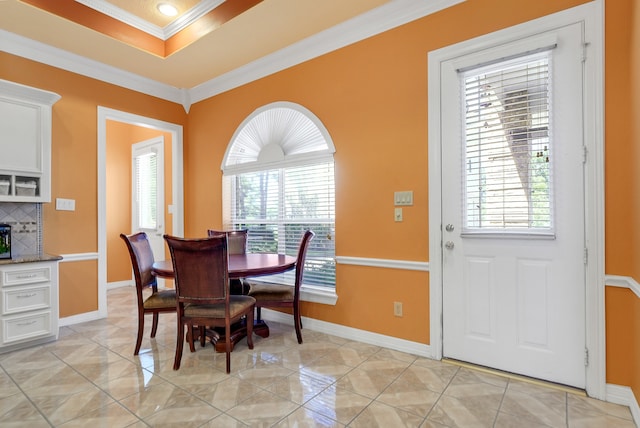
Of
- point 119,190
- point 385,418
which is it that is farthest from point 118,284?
point 385,418

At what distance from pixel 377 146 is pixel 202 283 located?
5.89 feet

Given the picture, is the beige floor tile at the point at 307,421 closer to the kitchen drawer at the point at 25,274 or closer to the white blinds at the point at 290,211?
the white blinds at the point at 290,211

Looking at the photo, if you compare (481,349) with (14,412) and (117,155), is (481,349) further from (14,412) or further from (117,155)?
(117,155)

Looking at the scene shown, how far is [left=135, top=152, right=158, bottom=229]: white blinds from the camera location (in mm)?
5047

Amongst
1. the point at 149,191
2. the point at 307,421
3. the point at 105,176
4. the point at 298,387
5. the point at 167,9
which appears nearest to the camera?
the point at 307,421

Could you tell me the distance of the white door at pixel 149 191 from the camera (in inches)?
192

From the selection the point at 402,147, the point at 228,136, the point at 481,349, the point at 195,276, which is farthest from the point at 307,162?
the point at 481,349

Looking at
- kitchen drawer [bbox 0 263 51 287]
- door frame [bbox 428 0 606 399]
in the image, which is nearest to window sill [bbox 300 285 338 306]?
door frame [bbox 428 0 606 399]

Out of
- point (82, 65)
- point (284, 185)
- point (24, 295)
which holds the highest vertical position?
point (82, 65)

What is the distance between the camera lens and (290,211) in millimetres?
3559

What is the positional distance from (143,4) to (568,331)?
166 inches

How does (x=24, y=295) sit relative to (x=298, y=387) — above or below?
above

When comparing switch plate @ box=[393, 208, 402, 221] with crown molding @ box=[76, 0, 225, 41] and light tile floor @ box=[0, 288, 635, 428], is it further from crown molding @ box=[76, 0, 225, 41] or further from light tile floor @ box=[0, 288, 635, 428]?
crown molding @ box=[76, 0, 225, 41]

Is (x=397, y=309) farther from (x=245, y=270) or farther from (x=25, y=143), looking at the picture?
(x=25, y=143)
